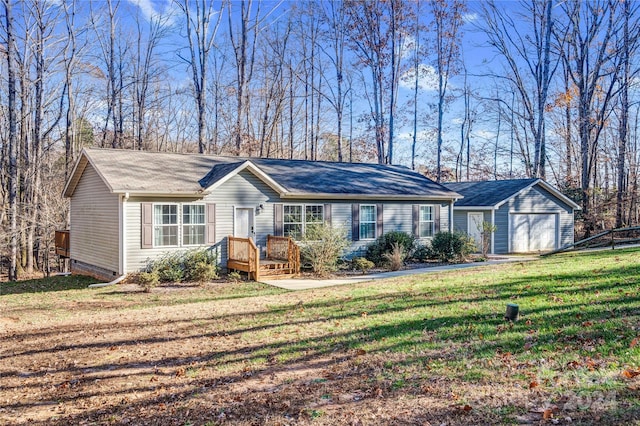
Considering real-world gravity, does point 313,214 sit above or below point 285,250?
above

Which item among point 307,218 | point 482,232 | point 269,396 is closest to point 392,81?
point 482,232

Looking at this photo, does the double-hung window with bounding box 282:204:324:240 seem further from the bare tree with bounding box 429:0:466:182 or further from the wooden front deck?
the bare tree with bounding box 429:0:466:182

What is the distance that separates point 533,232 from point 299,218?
12.3m

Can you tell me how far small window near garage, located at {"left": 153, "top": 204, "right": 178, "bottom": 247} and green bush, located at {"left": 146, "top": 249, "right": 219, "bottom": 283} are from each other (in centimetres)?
42

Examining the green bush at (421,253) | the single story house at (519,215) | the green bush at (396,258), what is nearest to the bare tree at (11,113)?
the green bush at (396,258)

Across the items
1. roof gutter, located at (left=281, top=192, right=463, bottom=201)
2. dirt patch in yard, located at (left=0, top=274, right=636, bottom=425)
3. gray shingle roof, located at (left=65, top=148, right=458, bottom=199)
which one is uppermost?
gray shingle roof, located at (left=65, top=148, right=458, bottom=199)

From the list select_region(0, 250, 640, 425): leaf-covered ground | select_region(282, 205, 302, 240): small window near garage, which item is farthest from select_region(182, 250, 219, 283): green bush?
select_region(0, 250, 640, 425): leaf-covered ground

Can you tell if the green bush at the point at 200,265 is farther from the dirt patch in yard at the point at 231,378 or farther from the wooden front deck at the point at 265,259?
the dirt patch in yard at the point at 231,378

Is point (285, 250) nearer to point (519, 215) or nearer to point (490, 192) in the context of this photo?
point (490, 192)

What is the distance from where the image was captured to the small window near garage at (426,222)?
1997 cm

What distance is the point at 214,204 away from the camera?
52.1 ft

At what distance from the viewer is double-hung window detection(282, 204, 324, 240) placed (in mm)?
17359

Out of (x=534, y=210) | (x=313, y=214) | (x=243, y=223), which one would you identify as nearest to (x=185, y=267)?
(x=243, y=223)

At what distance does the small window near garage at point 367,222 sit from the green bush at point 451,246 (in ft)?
8.15
